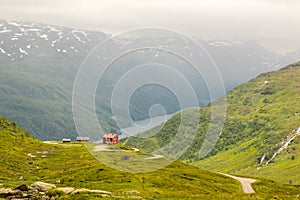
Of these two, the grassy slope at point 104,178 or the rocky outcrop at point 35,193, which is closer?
the rocky outcrop at point 35,193

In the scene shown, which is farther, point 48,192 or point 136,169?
point 136,169

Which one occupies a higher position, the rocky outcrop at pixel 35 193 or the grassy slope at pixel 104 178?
the rocky outcrop at pixel 35 193

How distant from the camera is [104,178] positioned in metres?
97.6

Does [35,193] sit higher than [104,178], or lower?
higher

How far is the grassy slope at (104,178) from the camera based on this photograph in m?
83.0

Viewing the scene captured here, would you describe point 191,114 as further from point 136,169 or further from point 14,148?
point 14,148

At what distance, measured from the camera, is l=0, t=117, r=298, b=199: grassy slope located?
83.0 m

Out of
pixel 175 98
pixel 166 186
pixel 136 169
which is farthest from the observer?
pixel 166 186

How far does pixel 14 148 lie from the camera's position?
157000mm

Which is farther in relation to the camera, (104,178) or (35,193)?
(104,178)

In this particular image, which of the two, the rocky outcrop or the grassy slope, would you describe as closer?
the rocky outcrop

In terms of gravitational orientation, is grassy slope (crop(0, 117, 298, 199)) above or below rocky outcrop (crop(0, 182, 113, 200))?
below

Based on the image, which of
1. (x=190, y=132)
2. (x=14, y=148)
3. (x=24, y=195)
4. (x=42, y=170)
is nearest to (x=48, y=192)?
(x=24, y=195)

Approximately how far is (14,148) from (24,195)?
9742cm
